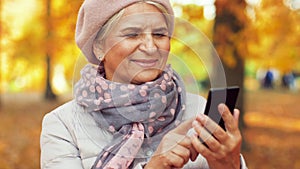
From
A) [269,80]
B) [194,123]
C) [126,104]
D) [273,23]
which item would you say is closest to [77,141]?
[126,104]

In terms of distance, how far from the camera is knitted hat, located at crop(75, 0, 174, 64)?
5.62 ft

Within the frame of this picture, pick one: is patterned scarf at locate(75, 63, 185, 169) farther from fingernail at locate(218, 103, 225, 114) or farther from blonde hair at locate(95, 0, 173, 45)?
fingernail at locate(218, 103, 225, 114)

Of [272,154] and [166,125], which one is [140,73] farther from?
[272,154]

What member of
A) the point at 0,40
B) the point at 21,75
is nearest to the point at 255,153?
the point at 0,40

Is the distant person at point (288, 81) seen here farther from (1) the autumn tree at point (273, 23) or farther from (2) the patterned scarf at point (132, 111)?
(2) the patterned scarf at point (132, 111)

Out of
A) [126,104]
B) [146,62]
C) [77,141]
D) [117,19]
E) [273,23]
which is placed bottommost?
[273,23]

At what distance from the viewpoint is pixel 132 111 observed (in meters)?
1.76

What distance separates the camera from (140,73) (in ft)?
5.64

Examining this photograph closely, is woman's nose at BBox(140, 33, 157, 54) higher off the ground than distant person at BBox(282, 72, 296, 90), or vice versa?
woman's nose at BBox(140, 33, 157, 54)

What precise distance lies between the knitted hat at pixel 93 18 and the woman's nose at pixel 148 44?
0.10 meters

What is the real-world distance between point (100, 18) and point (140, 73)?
0.67 ft

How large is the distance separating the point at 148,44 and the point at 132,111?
23 centimetres

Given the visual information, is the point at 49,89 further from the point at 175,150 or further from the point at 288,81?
the point at 175,150

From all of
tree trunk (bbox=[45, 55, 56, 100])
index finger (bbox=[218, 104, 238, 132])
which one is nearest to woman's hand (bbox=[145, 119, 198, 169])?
index finger (bbox=[218, 104, 238, 132])
